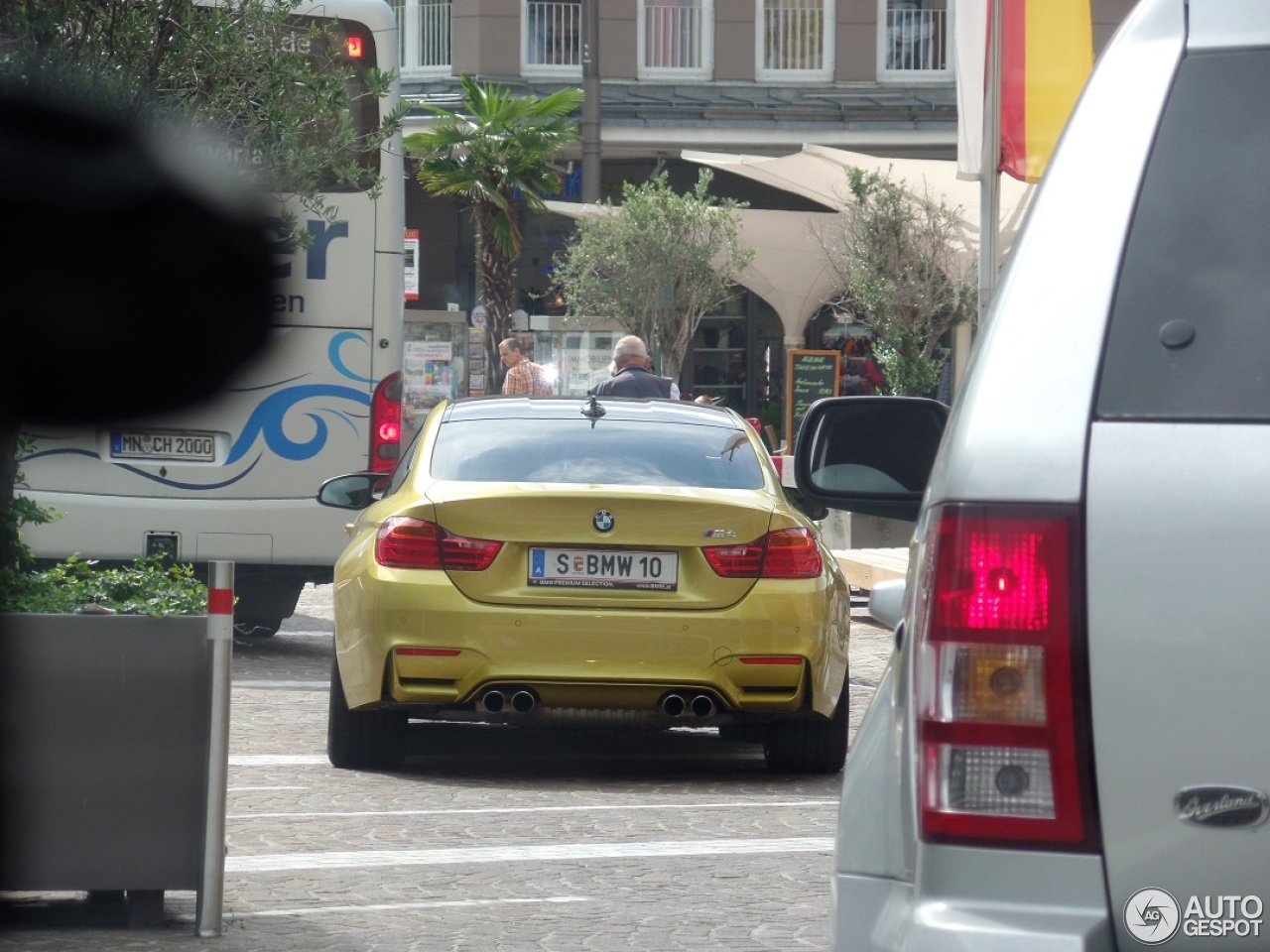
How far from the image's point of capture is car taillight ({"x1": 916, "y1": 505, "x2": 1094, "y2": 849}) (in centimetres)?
231

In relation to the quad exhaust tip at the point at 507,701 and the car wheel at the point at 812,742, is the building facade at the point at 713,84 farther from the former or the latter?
the quad exhaust tip at the point at 507,701

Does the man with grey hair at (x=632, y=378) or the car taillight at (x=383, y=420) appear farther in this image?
the man with grey hair at (x=632, y=378)

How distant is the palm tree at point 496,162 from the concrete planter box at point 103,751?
27228 millimetres

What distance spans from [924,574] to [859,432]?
119cm

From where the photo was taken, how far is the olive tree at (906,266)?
24.7 meters

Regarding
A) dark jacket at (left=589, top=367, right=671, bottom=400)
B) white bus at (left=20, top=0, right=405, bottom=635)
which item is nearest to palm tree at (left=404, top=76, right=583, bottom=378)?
dark jacket at (left=589, top=367, right=671, bottom=400)

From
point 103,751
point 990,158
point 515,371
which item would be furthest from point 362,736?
point 515,371

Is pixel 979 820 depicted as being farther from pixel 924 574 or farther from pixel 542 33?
pixel 542 33

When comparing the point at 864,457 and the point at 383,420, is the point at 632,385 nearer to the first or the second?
the point at 383,420

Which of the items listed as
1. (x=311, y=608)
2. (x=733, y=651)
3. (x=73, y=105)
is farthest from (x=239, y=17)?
(x=311, y=608)

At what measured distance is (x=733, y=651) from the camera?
8.00 metres

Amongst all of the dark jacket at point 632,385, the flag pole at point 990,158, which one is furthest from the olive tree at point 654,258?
the dark jacket at point 632,385

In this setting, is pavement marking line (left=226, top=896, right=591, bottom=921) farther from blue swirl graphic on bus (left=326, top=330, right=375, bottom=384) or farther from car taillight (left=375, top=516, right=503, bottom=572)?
blue swirl graphic on bus (left=326, top=330, right=375, bottom=384)

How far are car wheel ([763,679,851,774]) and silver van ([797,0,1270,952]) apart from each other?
6.06 m
